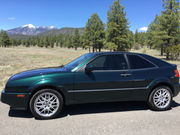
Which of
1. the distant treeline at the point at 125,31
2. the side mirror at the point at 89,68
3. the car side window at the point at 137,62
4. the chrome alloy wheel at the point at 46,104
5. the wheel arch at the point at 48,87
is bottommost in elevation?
the chrome alloy wheel at the point at 46,104

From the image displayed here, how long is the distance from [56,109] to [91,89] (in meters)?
1.03

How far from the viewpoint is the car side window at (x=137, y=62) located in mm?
4247

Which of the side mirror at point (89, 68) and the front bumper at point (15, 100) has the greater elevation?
the side mirror at point (89, 68)

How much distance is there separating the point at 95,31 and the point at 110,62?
3473cm

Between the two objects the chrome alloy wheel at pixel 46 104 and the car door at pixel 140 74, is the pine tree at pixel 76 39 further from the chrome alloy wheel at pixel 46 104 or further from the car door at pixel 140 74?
the chrome alloy wheel at pixel 46 104

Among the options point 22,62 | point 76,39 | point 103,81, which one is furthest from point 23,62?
point 76,39

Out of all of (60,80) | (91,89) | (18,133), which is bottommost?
(18,133)

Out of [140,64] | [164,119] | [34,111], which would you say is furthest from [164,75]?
[34,111]

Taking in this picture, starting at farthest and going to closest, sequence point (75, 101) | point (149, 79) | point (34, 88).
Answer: point (149, 79), point (75, 101), point (34, 88)

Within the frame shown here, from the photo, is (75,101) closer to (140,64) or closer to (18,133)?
(18,133)

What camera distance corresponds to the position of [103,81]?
12.9ft

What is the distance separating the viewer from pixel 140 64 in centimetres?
430

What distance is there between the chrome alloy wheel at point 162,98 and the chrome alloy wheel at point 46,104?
281 centimetres

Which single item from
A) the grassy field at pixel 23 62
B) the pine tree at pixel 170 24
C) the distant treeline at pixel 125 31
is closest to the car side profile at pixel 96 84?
the grassy field at pixel 23 62
